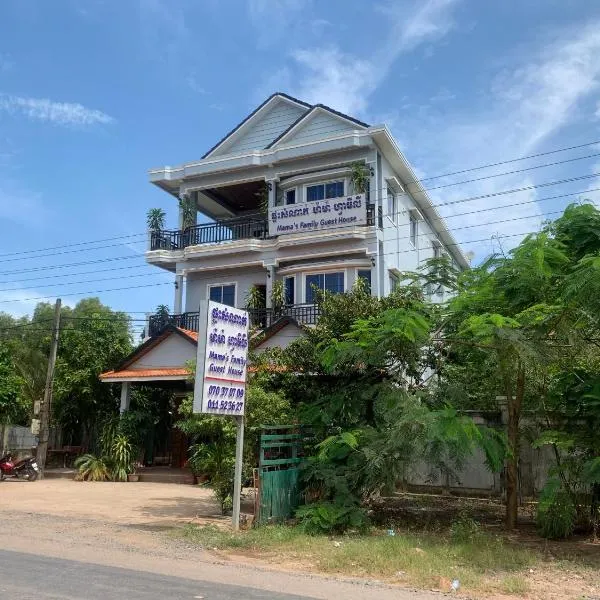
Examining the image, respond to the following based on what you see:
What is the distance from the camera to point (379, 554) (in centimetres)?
883

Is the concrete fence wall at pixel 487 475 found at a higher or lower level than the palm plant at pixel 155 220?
lower

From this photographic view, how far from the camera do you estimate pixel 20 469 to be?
22281mm

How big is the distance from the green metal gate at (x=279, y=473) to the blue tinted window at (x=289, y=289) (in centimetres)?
1075

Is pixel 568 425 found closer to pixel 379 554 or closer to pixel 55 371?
pixel 379 554

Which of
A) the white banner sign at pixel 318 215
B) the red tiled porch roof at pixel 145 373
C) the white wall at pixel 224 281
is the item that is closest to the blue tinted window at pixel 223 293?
the white wall at pixel 224 281

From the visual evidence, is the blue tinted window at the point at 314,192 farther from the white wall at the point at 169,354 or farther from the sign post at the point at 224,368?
the sign post at the point at 224,368

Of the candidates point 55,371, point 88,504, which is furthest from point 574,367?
point 55,371

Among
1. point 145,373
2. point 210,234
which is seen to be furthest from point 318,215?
point 145,373

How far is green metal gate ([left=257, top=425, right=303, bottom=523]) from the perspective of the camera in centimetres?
1142

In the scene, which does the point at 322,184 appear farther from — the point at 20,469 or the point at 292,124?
the point at 20,469

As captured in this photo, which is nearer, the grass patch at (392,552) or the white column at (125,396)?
the grass patch at (392,552)

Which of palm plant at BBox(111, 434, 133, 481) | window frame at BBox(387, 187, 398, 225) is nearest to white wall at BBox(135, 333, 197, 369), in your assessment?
palm plant at BBox(111, 434, 133, 481)

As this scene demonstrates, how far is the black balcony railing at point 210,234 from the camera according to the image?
24656 millimetres

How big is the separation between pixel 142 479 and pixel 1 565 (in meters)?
14.1
